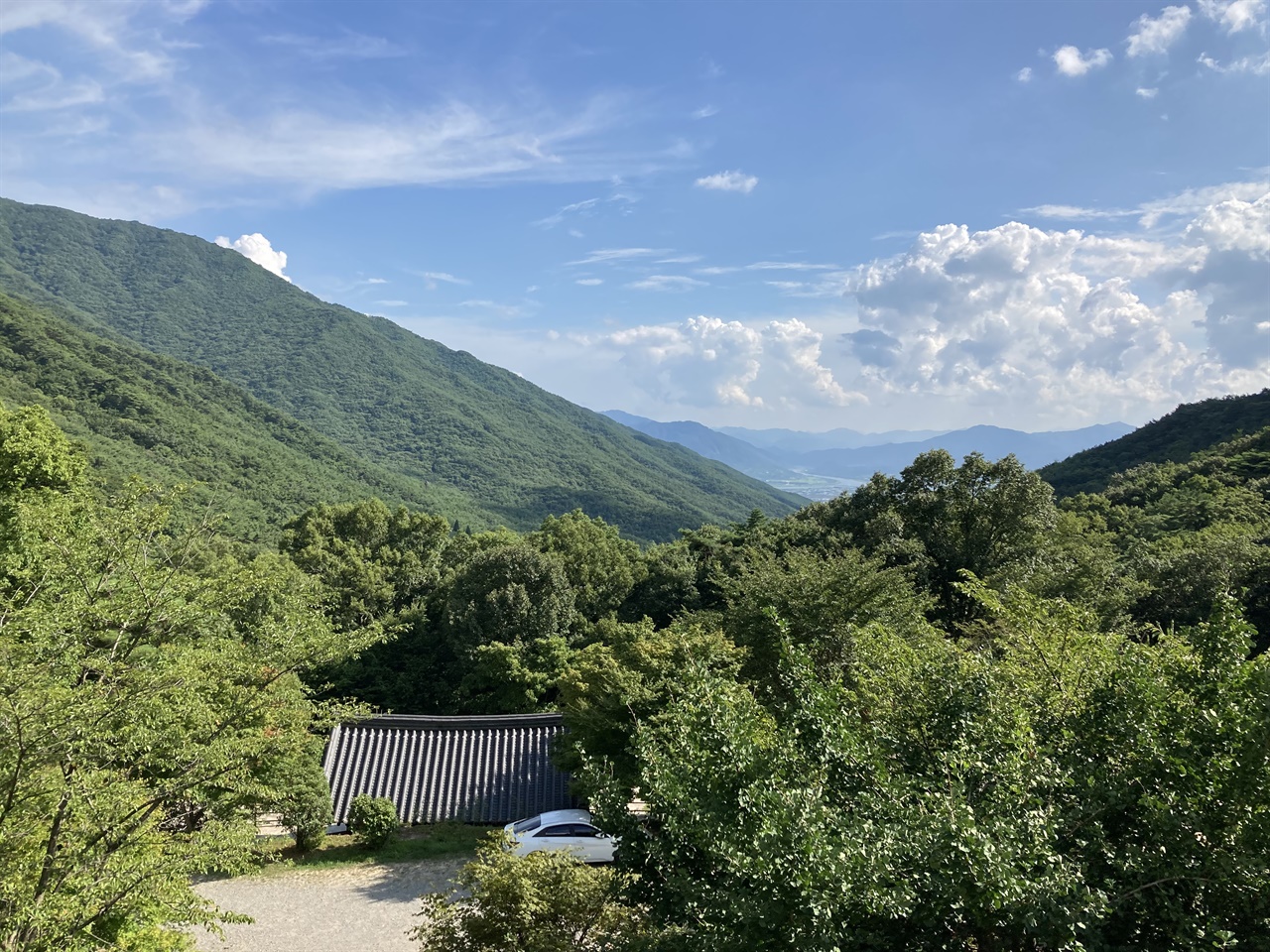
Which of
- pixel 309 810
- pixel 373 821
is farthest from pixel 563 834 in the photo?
pixel 309 810

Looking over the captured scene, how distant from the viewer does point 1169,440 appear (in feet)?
166

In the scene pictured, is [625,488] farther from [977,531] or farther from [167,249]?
[167,249]

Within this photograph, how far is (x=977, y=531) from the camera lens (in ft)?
64.0

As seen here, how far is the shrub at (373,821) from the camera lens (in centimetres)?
1174

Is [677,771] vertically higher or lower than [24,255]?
lower

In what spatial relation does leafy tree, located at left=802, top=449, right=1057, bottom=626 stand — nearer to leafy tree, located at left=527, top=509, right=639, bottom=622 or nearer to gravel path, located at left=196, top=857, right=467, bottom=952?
leafy tree, located at left=527, top=509, right=639, bottom=622

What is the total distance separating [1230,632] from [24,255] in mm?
209961

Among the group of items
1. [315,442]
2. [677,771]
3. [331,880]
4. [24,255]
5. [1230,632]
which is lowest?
[331,880]

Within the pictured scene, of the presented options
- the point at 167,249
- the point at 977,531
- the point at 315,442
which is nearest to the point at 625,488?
the point at 315,442

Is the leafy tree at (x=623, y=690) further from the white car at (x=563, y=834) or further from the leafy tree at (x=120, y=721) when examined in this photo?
the leafy tree at (x=120, y=721)

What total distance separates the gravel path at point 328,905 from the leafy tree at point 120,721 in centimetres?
212

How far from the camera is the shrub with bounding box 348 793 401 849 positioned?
11.7 m

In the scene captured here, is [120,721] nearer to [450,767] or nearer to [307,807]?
[307,807]

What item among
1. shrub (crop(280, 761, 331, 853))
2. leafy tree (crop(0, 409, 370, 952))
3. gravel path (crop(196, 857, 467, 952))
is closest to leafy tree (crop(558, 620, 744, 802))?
gravel path (crop(196, 857, 467, 952))
